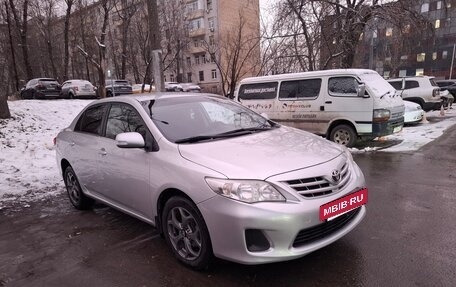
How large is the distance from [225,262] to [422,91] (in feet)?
Result: 52.0

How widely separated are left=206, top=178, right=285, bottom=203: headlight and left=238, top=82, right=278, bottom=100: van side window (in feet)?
24.3

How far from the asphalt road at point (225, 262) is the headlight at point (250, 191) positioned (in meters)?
0.77

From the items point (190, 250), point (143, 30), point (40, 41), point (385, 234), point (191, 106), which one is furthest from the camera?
point (40, 41)

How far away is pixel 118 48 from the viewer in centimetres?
4209

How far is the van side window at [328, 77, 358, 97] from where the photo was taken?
8.56 m

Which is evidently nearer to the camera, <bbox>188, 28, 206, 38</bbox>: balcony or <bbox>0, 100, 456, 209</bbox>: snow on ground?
<bbox>0, 100, 456, 209</bbox>: snow on ground

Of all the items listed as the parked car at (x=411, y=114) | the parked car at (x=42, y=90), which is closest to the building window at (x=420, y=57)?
the parked car at (x=411, y=114)

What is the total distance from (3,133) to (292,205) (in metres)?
9.35

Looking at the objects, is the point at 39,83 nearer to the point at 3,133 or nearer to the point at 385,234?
the point at 3,133

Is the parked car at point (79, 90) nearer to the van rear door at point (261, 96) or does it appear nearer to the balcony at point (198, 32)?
the van rear door at point (261, 96)

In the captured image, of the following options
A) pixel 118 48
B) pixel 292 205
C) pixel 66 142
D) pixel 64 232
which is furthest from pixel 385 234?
pixel 118 48

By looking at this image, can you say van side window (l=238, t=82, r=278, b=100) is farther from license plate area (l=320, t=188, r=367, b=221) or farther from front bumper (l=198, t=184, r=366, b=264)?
front bumper (l=198, t=184, r=366, b=264)

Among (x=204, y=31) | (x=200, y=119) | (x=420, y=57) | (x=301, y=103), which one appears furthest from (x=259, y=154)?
(x=420, y=57)

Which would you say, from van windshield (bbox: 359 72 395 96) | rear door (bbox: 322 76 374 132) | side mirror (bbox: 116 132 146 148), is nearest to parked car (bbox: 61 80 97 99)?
rear door (bbox: 322 76 374 132)
